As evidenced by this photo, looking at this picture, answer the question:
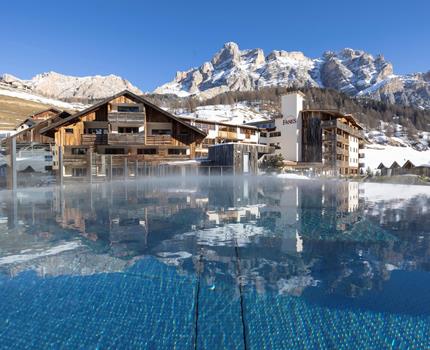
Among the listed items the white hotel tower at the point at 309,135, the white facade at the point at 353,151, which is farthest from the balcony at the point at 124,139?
the white facade at the point at 353,151

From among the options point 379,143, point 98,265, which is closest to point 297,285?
point 98,265

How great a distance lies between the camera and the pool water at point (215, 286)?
8.68ft

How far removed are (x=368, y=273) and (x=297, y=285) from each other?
1035 mm

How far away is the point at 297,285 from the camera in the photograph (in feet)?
11.6

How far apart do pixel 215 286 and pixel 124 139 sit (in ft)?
96.2

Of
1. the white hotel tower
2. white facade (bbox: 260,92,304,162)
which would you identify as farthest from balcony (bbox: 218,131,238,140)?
white facade (bbox: 260,92,304,162)

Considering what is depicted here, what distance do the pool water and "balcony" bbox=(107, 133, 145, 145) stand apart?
995 inches

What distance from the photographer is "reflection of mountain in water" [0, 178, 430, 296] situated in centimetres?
391

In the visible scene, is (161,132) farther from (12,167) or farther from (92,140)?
(12,167)

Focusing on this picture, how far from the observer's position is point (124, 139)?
3106 cm

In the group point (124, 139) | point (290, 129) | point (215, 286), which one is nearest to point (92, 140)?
point (124, 139)

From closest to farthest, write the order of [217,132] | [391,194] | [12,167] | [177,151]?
[391,194] < [12,167] < [177,151] < [217,132]

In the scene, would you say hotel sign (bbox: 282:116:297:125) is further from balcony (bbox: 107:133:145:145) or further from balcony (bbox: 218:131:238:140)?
balcony (bbox: 107:133:145:145)

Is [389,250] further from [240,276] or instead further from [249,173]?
[249,173]
